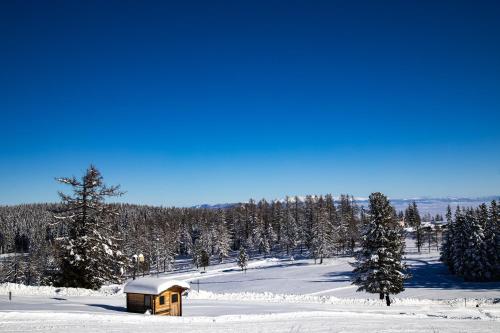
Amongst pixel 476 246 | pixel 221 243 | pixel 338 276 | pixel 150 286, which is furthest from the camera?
pixel 221 243

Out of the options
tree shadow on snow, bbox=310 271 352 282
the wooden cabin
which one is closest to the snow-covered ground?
the wooden cabin

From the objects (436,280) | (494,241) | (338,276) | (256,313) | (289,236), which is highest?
(256,313)

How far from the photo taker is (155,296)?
2392 cm

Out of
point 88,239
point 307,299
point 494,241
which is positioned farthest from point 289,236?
point 88,239

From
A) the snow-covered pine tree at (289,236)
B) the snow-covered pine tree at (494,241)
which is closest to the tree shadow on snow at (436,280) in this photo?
the snow-covered pine tree at (494,241)

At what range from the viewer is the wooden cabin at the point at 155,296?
78.6ft

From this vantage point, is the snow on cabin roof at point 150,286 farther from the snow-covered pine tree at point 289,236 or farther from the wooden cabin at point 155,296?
the snow-covered pine tree at point 289,236

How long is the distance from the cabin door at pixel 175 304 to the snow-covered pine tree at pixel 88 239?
31.0 ft

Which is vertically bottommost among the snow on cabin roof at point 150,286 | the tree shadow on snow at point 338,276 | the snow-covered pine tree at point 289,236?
the tree shadow on snow at point 338,276

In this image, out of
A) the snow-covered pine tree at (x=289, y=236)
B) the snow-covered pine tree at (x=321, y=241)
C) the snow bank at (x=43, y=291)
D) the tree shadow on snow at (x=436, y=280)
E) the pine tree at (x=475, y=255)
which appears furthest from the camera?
the snow-covered pine tree at (x=289, y=236)

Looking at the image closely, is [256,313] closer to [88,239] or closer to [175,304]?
[175,304]

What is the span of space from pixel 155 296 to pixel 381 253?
2192 centimetres

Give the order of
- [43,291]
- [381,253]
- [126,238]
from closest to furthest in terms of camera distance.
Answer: [43,291] → [381,253] → [126,238]

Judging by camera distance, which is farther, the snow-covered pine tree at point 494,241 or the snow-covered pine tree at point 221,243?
the snow-covered pine tree at point 221,243
